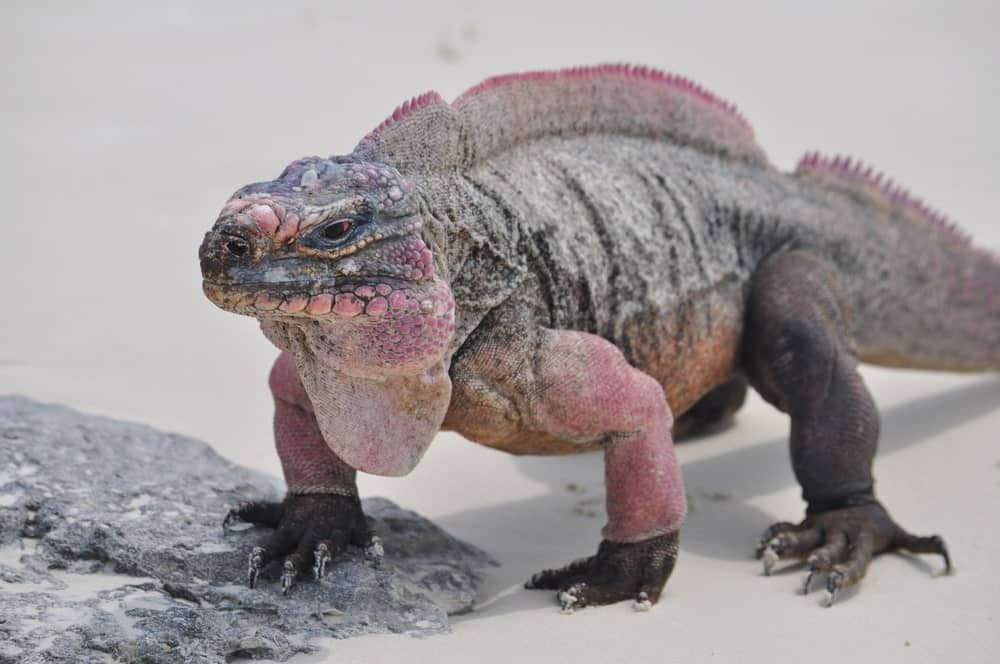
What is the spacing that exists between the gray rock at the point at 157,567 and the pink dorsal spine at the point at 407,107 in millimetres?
1340

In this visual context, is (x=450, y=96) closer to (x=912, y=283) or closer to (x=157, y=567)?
(x=912, y=283)

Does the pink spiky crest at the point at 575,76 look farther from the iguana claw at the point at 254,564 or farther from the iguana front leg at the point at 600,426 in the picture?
the iguana claw at the point at 254,564

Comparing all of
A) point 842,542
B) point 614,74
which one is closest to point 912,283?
point 842,542

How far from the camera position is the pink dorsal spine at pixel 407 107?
3.63 metres

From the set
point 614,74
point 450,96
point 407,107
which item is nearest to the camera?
point 407,107

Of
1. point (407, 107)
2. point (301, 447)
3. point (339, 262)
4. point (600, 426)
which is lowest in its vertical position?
point (600, 426)

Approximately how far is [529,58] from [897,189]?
869 centimetres

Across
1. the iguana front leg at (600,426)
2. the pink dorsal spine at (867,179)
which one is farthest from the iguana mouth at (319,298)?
the pink dorsal spine at (867,179)

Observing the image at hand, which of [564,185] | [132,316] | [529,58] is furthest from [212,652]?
[529,58]

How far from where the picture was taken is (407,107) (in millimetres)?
3684

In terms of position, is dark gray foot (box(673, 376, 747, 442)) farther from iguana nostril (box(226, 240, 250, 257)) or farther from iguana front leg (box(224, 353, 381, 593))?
→ iguana nostril (box(226, 240, 250, 257))

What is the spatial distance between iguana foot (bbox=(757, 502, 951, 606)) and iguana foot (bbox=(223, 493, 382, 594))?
147 cm

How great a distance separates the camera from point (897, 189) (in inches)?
230

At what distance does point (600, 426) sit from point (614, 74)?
4.89 ft
